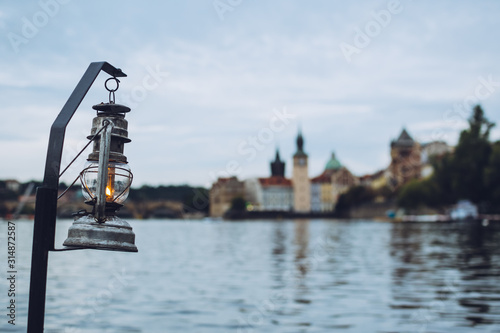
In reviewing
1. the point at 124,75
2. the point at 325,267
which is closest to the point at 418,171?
the point at 325,267

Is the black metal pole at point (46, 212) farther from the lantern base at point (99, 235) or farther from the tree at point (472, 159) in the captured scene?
the tree at point (472, 159)

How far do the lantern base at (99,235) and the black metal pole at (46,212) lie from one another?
0.42ft

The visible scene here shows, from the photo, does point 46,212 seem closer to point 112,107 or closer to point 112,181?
point 112,181

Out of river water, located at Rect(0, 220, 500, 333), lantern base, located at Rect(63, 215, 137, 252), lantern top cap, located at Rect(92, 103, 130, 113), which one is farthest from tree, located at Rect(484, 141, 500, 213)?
lantern base, located at Rect(63, 215, 137, 252)

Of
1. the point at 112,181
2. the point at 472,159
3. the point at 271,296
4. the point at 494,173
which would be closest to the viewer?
the point at 112,181

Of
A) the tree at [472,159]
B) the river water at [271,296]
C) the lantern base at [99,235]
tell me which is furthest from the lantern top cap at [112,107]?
the tree at [472,159]

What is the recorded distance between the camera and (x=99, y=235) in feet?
11.9

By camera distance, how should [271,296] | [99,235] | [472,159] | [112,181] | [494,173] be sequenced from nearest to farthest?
[99,235], [112,181], [271,296], [494,173], [472,159]

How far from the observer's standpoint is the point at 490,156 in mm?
102938

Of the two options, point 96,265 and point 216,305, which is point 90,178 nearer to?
point 216,305

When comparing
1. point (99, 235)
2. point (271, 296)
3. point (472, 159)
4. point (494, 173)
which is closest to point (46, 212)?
point (99, 235)

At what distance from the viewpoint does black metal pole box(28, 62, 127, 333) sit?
3.63m

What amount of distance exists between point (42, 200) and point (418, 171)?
647 ft

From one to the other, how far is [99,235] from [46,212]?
314 mm
